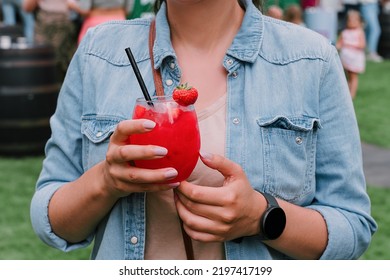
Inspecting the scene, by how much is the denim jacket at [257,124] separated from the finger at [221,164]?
0.14 m

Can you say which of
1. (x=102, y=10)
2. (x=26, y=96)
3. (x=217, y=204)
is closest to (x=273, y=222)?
(x=217, y=204)

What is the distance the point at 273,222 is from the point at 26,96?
5.35 metres

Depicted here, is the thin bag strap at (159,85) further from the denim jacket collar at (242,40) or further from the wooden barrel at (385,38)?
the wooden barrel at (385,38)

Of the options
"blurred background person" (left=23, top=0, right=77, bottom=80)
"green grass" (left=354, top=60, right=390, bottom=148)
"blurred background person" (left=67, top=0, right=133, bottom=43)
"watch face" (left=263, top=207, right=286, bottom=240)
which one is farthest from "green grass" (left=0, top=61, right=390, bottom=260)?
"watch face" (left=263, top=207, right=286, bottom=240)

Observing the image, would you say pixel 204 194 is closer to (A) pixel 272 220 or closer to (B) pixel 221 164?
(B) pixel 221 164

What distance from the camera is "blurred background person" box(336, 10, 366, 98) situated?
34.8ft

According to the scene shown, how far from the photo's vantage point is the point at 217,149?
1.74 metres

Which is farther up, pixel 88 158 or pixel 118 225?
pixel 88 158

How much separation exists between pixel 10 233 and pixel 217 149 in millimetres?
3559

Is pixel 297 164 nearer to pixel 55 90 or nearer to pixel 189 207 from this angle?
pixel 189 207

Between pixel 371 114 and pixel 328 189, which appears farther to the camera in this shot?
pixel 371 114

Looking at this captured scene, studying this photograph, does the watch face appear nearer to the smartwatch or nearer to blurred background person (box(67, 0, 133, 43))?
the smartwatch
